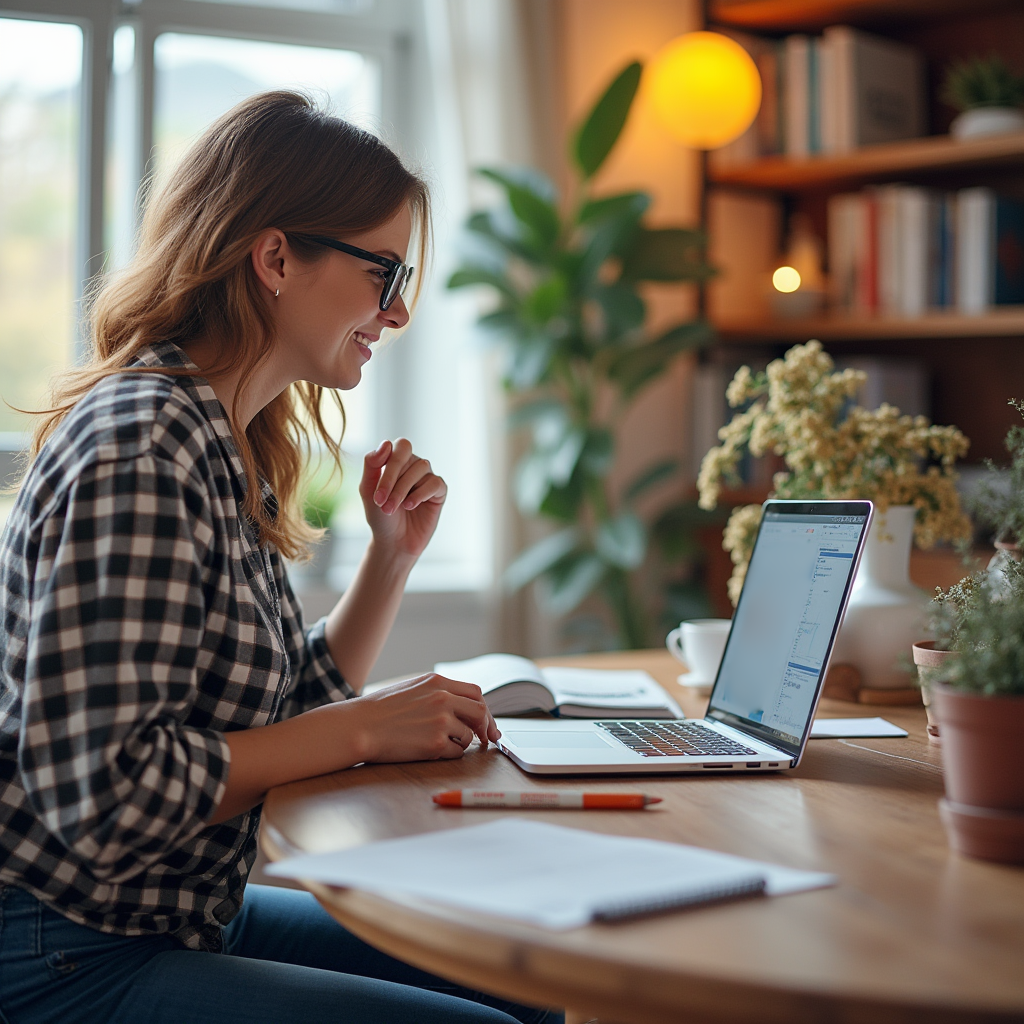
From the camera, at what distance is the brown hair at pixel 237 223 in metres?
1.14

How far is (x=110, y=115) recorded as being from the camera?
9.20ft

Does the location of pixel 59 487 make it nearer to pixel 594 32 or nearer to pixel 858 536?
pixel 858 536

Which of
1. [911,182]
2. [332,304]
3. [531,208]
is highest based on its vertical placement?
[911,182]

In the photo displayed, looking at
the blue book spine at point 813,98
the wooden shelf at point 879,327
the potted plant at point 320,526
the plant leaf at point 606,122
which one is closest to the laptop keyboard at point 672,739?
the potted plant at point 320,526

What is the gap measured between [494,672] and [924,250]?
2.00 meters

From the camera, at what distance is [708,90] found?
2873 mm

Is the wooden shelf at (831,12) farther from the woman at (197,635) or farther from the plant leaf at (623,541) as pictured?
the woman at (197,635)

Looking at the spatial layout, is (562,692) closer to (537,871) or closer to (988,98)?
(537,871)

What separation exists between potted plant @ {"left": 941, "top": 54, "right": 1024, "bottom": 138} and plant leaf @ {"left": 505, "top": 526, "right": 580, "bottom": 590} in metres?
1.40

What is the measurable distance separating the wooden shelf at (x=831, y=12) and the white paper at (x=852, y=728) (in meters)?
2.38

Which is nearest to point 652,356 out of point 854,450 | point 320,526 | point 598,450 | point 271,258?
point 598,450

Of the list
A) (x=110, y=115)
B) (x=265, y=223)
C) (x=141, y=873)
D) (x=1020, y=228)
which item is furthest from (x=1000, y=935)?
(x=110, y=115)

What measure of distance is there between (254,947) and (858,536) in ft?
2.48

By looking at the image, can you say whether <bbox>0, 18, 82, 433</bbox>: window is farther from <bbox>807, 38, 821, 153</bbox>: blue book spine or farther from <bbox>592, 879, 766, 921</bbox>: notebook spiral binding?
<bbox>592, 879, 766, 921</bbox>: notebook spiral binding
